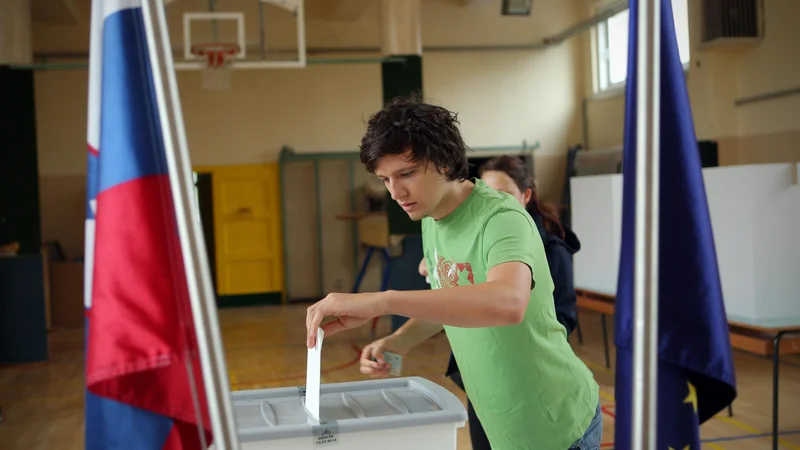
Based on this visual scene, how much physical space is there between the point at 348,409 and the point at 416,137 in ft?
1.93

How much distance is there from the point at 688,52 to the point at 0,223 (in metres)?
6.55

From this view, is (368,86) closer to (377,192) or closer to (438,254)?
(377,192)

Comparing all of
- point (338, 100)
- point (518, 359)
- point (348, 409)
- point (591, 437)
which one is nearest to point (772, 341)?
point (591, 437)

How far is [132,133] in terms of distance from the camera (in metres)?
1.08

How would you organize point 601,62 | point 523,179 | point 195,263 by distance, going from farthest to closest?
point 601,62, point 523,179, point 195,263

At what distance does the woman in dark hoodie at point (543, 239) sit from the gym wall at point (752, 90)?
179 inches

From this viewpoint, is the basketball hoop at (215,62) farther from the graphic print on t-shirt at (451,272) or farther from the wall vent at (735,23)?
the graphic print on t-shirt at (451,272)

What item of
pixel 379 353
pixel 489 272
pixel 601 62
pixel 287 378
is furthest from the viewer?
pixel 601 62

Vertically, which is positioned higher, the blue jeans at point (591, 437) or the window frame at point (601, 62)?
the window frame at point (601, 62)

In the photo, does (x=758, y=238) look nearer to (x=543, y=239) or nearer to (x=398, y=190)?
(x=543, y=239)

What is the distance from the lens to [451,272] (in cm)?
159

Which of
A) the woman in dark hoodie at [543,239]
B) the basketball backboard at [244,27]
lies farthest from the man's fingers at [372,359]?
the basketball backboard at [244,27]

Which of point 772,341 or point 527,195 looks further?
point 772,341

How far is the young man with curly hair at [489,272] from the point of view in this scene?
4.75 ft
